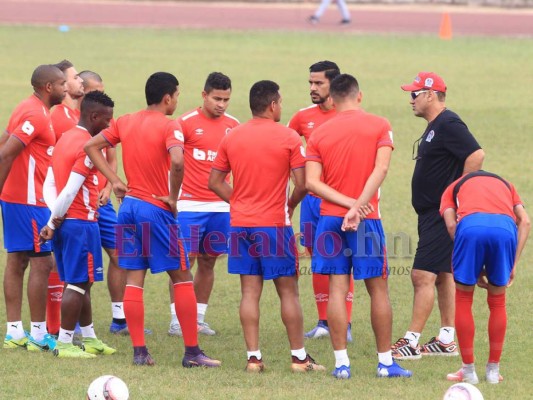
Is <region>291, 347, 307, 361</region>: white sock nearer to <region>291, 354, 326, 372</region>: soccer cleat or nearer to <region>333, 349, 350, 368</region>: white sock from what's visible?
<region>291, 354, 326, 372</region>: soccer cleat

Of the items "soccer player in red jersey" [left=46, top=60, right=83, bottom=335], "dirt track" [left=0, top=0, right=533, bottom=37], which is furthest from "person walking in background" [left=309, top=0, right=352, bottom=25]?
"soccer player in red jersey" [left=46, top=60, right=83, bottom=335]

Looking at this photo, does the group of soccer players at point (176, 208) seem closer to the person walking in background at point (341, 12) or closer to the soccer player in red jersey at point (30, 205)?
the soccer player in red jersey at point (30, 205)

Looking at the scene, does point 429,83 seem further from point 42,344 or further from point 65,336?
point 42,344

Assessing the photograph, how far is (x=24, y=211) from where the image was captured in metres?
9.48

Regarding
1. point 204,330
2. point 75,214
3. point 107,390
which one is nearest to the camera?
point 107,390

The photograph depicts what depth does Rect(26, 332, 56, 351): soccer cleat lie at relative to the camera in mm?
9234

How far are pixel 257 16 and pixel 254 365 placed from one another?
30539mm

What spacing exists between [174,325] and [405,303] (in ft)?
8.43

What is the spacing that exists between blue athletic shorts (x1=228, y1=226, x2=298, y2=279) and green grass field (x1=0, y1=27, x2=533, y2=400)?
0.84 m

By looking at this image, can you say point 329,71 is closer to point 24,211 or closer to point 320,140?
point 320,140

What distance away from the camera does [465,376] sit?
8125 millimetres

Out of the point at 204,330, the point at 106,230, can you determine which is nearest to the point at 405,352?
the point at 204,330

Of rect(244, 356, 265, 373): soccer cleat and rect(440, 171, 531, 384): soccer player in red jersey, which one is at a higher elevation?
rect(440, 171, 531, 384): soccer player in red jersey

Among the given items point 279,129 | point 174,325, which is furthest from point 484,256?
point 174,325
